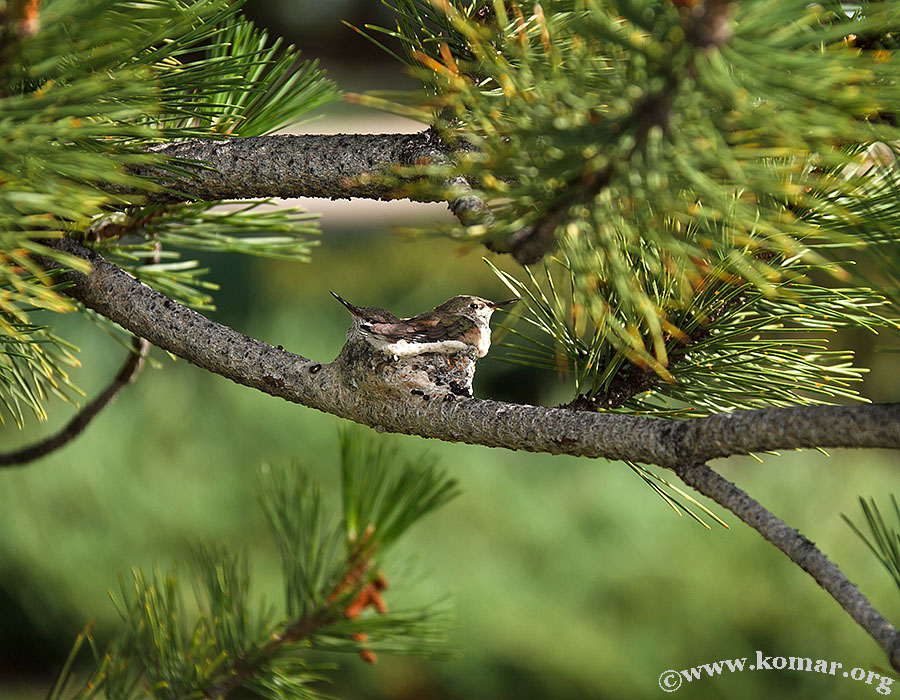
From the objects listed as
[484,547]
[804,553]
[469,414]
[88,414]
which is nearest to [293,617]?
[88,414]

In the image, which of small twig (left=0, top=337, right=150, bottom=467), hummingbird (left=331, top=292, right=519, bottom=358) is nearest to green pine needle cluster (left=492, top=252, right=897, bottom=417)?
hummingbird (left=331, top=292, right=519, bottom=358)

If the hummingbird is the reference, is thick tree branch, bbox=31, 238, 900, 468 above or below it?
below

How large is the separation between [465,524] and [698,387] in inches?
54.9

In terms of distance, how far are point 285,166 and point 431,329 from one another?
219 mm

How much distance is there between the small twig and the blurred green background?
0.79 meters

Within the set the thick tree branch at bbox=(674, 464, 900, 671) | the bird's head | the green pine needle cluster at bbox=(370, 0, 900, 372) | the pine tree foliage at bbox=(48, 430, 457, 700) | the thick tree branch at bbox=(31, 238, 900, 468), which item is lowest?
the pine tree foliage at bbox=(48, 430, 457, 700)

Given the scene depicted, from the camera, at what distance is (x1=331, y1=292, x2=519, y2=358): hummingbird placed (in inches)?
25.4

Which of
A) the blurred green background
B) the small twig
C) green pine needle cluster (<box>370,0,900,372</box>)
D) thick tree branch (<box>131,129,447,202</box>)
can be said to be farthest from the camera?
the blurred green background

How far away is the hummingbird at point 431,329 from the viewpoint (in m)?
0.65

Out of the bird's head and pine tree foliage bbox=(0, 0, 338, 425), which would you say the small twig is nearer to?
pine tree foliage bbox=(0, 0, 338, 425)

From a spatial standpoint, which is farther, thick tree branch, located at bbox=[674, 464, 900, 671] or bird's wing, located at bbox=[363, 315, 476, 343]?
bird's wing, located at bbox=[363, 315, 476, 343]

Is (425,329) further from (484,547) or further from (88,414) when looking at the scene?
(484,547)

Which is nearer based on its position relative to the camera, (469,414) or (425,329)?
(469,414)

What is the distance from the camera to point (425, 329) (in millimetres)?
708
